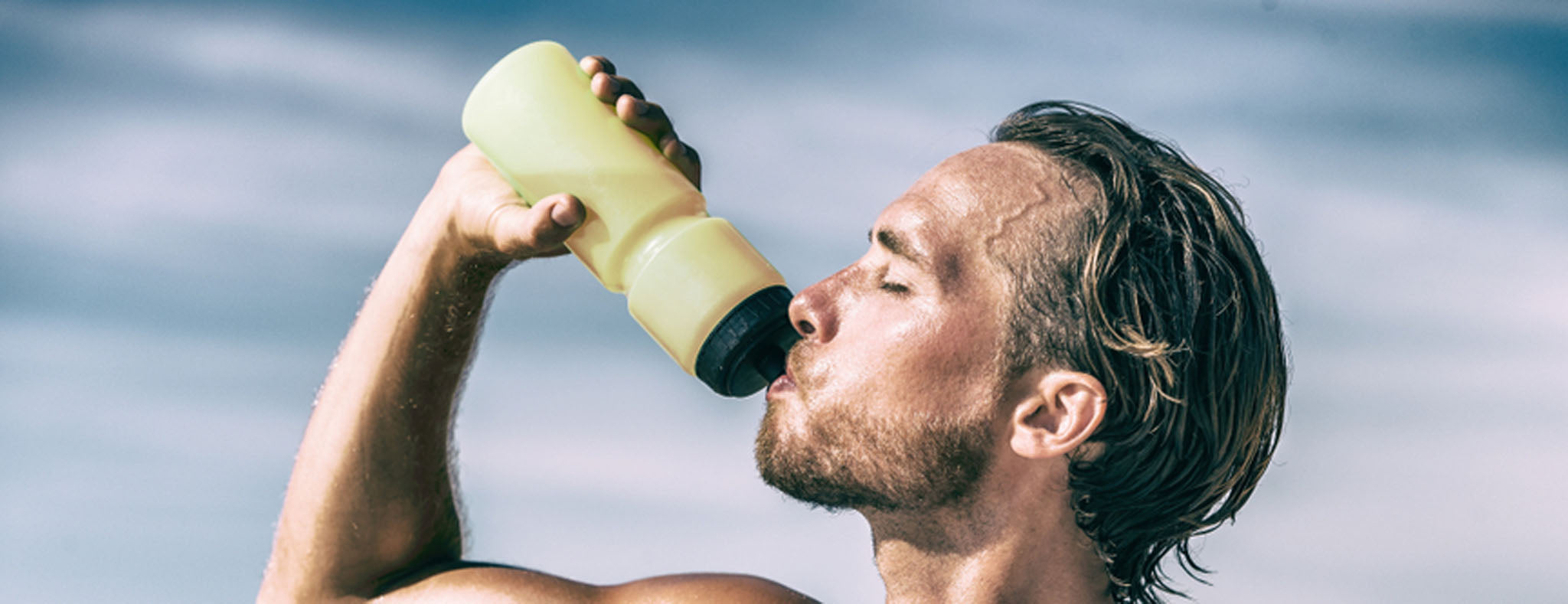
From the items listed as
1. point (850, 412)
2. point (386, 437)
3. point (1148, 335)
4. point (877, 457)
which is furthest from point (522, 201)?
point (1148, 335)

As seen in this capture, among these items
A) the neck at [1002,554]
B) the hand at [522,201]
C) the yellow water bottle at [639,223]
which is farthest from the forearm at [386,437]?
the neck at [1002,554]

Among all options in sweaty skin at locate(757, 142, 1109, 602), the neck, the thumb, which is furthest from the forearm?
the neck

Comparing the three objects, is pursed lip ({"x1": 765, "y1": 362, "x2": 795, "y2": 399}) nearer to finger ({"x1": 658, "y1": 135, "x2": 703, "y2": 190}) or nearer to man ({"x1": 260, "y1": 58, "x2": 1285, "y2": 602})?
man ({"x1": 260, "y1": 58, "x2": 1285, "y2": 602})

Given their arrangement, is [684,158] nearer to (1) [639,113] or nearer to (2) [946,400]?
(1) [639,113]

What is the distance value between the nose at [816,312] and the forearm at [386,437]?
850mm

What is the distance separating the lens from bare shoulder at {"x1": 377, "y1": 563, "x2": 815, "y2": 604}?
3.07 m

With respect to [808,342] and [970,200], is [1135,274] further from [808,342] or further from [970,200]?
[808,342]

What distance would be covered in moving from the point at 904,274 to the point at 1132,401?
62cm

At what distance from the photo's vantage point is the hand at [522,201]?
8.41ft

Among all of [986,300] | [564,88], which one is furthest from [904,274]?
[564,88]

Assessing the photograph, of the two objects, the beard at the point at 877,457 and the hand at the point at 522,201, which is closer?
the hand at the point at 522,201

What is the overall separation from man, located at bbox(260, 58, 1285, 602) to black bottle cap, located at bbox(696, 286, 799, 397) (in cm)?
6

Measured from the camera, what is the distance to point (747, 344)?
8.32 ft

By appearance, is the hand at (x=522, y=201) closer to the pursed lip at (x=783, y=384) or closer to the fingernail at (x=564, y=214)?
the fingernail at (x=564, y=214)
